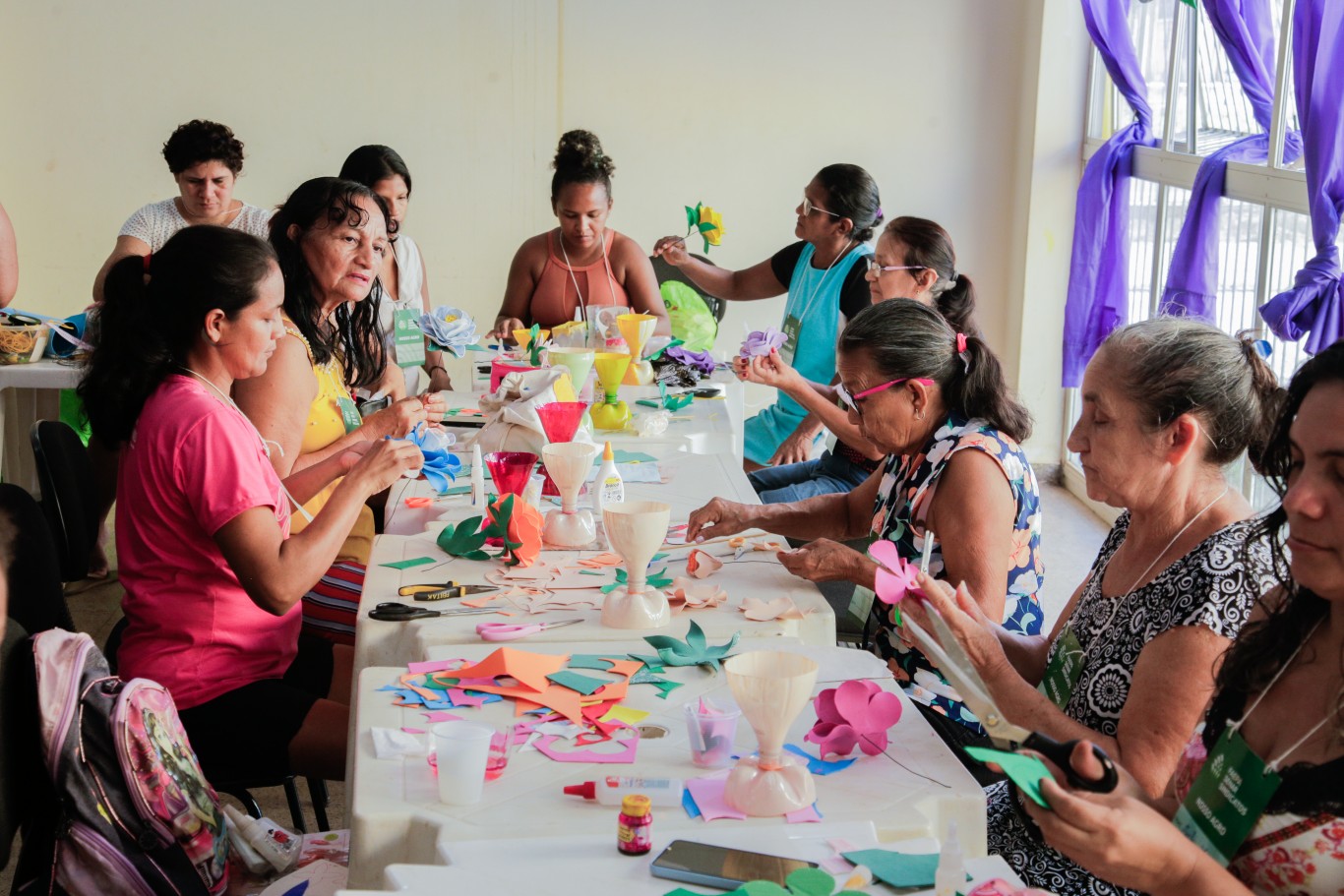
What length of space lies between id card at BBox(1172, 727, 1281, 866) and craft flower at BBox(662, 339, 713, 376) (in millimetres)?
3144

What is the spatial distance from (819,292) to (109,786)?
131 inches

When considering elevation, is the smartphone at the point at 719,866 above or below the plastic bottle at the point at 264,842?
above

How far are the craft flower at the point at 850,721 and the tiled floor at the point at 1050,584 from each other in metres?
1.88

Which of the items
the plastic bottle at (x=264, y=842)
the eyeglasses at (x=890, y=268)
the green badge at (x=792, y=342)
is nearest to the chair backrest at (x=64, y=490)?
the plastic bottle at (x=264, y=842)

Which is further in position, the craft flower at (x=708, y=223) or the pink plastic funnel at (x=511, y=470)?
the craft flower at (x=708, y=223)

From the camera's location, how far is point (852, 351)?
258 cm

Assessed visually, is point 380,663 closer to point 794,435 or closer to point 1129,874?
point 1129,874

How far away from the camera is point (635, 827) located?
4.77 ft

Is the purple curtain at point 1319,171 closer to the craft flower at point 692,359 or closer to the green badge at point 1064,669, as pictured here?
the craft flower at point 692,359

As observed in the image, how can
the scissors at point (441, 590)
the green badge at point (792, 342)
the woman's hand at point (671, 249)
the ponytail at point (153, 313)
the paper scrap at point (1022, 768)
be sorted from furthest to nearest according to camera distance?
the woman's hand at point (671, 249)
the green badge at point (792, 342)
the ponytail at point (153, 313)
the scissors at point (441, 590)
the paper scrap at point (1022, 768)

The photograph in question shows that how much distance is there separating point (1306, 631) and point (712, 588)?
1.06 m

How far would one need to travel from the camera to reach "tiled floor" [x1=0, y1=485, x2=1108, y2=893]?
11.0 feet

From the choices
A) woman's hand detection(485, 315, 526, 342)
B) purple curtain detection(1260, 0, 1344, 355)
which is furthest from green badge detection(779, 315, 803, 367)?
purple curtain detection(1260, 0, 1344, 355)

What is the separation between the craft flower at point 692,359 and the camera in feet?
14.8
